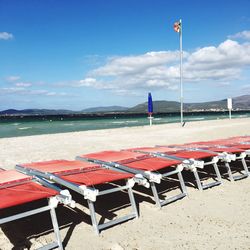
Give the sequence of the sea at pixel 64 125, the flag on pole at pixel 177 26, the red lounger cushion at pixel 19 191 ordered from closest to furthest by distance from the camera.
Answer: the red lounger cushion at pixel 19 191 < the flag on pole at pixel 177 26 < the sea at pixel 64 125

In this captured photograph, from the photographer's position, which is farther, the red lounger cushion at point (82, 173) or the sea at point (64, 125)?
the sea at point (64, 125)

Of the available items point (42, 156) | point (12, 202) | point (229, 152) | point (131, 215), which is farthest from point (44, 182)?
point (42, 156)

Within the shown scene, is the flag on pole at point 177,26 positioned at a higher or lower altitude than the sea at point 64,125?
higher

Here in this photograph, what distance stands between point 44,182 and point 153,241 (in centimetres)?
160

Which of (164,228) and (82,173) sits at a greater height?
(82,173)

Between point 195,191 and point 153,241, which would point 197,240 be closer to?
point 153,241

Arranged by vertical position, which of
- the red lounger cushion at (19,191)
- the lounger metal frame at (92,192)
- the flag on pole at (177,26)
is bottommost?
the lounger metal frame at (92,192)

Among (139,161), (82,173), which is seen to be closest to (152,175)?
(139,161)

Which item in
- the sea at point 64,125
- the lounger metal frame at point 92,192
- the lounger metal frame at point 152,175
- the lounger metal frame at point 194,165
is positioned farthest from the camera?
the sea at point 64,125

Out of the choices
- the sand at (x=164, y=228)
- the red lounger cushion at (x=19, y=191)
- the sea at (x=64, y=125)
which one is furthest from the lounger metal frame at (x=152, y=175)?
the sea at (x=64, y=125)

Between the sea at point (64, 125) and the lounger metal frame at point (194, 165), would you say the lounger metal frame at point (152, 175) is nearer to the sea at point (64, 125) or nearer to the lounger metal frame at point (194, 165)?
the lounger metal frame at point (194, 165)

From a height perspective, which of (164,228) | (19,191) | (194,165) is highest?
(19,191)

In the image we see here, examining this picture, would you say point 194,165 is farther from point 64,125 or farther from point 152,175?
point 64,125

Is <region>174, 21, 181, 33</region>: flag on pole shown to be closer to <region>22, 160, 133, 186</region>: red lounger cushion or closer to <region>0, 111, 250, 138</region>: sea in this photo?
<region>0, 111, 250, 138</region>: sea
